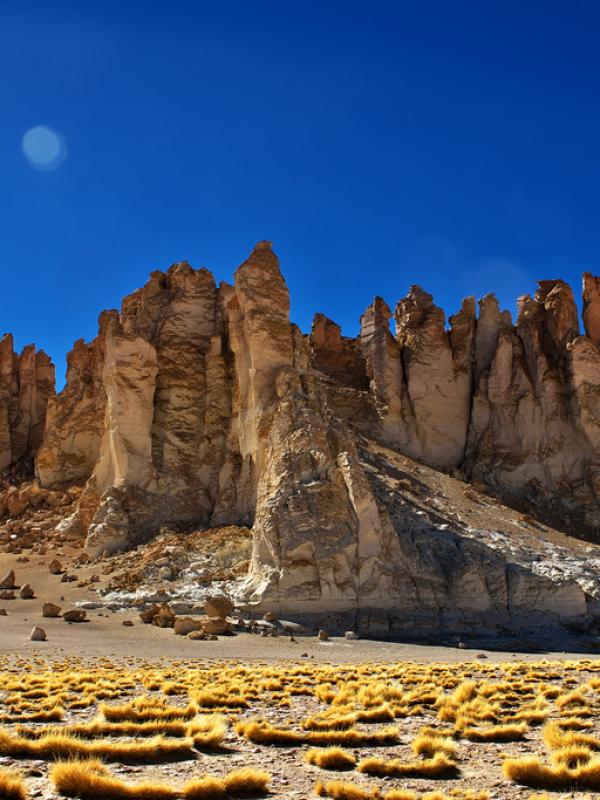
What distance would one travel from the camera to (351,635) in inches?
1342

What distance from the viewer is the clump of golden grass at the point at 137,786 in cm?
707

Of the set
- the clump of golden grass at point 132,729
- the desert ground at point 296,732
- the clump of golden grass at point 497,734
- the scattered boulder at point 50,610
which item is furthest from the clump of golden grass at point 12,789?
the scattered boulder at point 50,610

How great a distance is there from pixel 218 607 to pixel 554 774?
2947 cm

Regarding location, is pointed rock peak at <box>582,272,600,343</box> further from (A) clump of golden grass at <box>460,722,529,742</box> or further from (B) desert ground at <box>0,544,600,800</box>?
(A) clump of golden grass at <box>460,722,529,742</box>

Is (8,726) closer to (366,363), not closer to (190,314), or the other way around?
(190,314)

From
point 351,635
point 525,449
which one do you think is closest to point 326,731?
point 351,635

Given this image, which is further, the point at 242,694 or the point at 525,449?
the point at 525,449

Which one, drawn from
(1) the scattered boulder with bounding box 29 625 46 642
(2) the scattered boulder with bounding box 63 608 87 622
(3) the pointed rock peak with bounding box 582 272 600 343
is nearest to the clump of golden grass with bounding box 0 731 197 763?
(1) the scattered boulder with bounding box 29 625 46 642

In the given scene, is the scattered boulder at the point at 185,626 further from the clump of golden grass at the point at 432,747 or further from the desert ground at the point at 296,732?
the clump of golden grass at the point at 432,747

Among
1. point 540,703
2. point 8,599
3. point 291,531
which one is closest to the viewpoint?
point 540,703

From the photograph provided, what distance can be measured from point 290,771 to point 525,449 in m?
55.3

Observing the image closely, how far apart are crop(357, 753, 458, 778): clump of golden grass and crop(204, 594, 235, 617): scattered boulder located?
2796 centimetres

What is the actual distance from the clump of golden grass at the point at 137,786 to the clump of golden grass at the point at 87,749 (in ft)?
3.67

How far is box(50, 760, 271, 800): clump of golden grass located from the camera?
23.2ft
